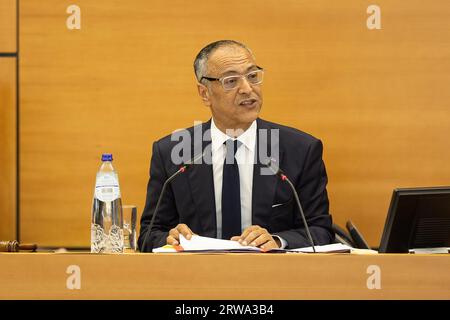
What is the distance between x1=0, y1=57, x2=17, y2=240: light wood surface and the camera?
3.36 meters

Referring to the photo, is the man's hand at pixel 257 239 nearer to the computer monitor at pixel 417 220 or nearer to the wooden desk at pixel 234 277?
the computer monitor at pixel 417 220

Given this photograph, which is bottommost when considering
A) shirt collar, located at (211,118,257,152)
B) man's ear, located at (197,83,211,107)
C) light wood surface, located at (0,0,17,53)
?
shirt collar, located at (211,118,257,152)

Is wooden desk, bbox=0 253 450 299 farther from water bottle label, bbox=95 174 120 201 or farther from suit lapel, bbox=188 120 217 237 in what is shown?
suit lapel, bbox=188 120 217 237

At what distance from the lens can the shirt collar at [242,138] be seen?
2.88 m

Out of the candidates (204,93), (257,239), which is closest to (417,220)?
(257,239)

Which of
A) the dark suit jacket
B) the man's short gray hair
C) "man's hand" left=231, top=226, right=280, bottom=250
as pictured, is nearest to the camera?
"man's hand" left=231, top=226, right=280, bottom=250

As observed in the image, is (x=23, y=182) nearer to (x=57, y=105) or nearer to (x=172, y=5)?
(x=57, y=105)

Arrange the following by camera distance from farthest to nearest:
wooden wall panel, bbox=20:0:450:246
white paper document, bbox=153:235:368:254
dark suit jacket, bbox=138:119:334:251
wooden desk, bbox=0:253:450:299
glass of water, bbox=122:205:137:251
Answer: wooden wall panel, bbox=20:0:450:246
dark suit jacket, bbox=138:119:334:251
glass of water, bbox=122:205:137:251
white paper document, bbox=153:235:368:254
wooden desk, bbox=0:253:450:299

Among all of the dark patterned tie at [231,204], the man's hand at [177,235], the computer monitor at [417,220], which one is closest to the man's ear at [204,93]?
the dark patterned tie at [231,204]

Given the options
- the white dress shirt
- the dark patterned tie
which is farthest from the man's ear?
the dark patterned tie

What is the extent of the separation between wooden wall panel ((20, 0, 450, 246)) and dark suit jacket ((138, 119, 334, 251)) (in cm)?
47

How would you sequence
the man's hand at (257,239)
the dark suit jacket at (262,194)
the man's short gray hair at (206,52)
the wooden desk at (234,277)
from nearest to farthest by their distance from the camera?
the wooden desk at (234,277)
the man's hand at (257,239)
the dark suit jacket at (262,194)
the man's short gray hair at (206,52)

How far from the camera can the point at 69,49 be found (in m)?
3.35

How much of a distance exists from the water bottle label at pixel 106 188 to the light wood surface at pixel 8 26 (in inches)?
51.1
